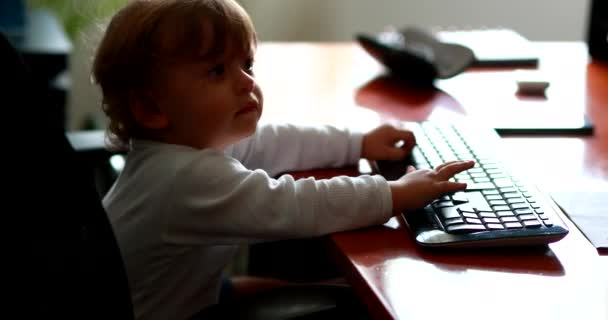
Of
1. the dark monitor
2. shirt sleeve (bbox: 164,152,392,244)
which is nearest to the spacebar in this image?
shirt sleeve (bbox: 164,152,392,244)

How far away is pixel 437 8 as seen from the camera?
2807 mm

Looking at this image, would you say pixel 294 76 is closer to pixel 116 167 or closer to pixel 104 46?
pixel 116 167

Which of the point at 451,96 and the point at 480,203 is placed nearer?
the point at 480,203

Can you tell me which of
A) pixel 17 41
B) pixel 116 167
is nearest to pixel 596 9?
pixel 116 167

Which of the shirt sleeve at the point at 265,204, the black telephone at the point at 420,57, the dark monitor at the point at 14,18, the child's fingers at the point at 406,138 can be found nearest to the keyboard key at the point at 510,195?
the shirt sleeve at the point at 265,204

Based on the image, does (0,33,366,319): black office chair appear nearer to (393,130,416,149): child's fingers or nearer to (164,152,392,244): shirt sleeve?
(164,152,392,244): shirt sleeve

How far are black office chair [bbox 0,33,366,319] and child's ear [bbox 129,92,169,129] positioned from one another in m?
0.25

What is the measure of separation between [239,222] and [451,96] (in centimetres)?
64

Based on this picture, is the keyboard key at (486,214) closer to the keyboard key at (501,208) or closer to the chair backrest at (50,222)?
the keyboard key at (501,208)

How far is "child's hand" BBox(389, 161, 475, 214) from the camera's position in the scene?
984mm

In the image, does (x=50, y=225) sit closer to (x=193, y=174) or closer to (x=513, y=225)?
(x=193, y=174)

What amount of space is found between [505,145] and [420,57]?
368 mm

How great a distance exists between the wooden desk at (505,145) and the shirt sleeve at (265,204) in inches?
1.1

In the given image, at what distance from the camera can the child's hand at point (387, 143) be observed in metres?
1.19
